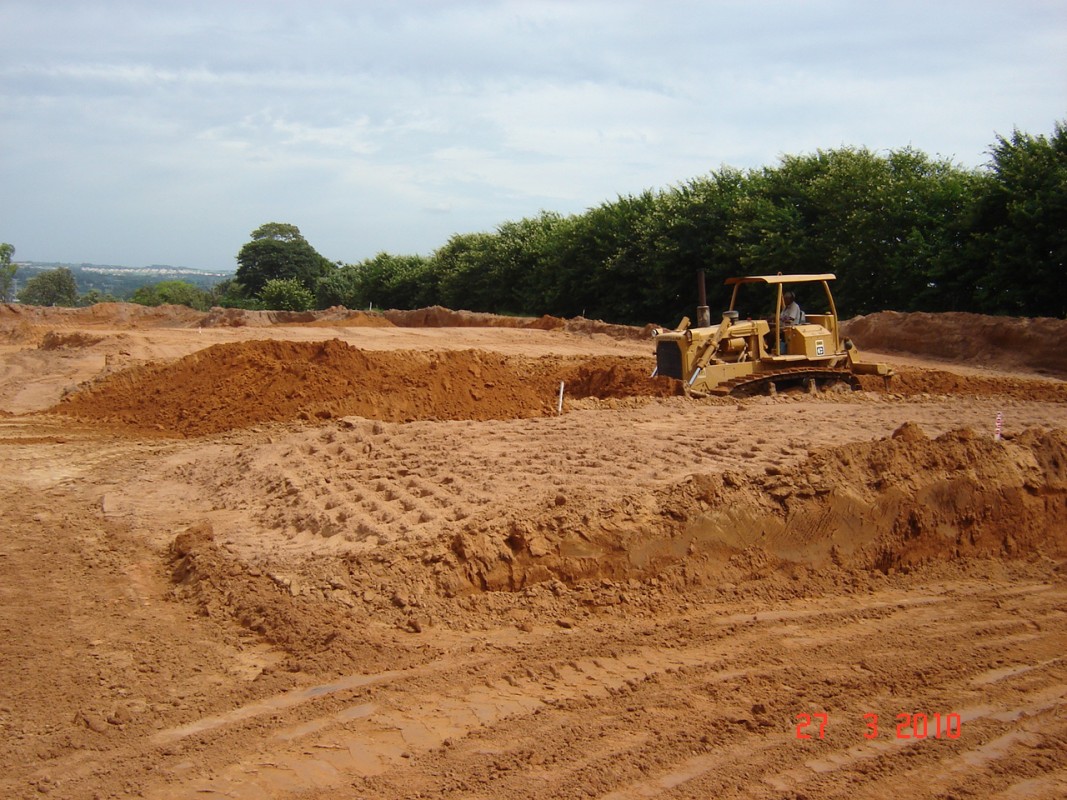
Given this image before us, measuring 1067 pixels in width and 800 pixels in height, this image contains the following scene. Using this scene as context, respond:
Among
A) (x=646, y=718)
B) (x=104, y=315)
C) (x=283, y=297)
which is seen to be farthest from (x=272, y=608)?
(x=283, y=297)

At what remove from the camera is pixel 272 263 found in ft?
185

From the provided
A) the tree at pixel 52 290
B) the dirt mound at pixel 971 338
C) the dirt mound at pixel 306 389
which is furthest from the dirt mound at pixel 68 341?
the tree at pixel 52 290

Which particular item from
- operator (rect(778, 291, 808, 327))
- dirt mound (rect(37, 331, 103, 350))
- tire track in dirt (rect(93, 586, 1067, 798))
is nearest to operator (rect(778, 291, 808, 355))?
operator (rect(778, 291, 808, 327))

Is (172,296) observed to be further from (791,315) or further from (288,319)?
(791,315)

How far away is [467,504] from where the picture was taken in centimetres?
730

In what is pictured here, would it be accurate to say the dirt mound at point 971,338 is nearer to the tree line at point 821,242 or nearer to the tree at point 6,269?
the tree line at point 821,242

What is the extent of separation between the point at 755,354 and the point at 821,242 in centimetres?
1219

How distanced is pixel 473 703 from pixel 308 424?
8.47 m

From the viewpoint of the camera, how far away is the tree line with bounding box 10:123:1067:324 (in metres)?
19.9

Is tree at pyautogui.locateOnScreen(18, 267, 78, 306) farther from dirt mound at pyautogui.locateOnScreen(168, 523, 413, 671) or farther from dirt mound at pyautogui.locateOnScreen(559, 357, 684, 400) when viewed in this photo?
dirt mound at pyautogui.locateOnScreen(168, 523, 413, 671)

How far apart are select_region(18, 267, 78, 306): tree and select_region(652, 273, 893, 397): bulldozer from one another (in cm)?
5464

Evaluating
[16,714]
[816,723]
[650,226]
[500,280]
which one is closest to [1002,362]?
[650,226]

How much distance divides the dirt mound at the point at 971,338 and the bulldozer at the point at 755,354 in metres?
6.34

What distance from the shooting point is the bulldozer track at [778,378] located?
521 inches
